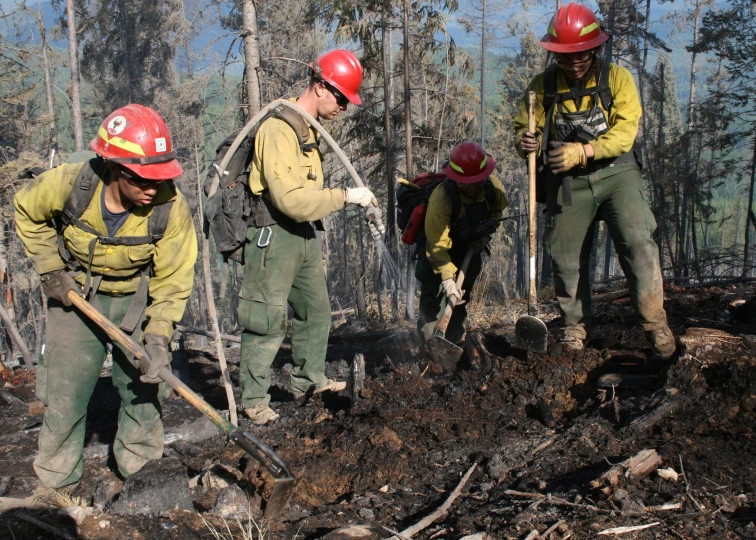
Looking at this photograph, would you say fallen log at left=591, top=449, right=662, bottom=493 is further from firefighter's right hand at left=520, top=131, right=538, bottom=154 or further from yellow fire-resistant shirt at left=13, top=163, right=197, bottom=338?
yellow fire-resistant shirt at left=13, top=163, right=197, bottom=338

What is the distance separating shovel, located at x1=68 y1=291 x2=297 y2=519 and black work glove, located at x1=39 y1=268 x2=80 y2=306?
31 mm

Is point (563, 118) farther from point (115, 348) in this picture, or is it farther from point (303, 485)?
point (115, 348)

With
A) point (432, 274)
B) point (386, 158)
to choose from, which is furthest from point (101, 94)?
point (432, 274)

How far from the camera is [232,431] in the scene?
3.35 meters

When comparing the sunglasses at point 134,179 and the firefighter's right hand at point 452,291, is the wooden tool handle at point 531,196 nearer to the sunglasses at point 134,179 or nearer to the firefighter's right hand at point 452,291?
the firefighter's right hand at point 452,291

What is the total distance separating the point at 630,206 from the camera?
4324mm

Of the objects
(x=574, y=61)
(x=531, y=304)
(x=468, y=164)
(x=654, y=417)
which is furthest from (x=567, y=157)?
(x=654, y=417)

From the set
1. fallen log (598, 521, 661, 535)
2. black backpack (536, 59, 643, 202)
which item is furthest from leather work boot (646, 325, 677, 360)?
fallen log (598, 521, 661, 535)

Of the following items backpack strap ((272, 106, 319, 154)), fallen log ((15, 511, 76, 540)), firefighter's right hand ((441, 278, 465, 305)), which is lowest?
fallen log ((15, 511, 76, 540))

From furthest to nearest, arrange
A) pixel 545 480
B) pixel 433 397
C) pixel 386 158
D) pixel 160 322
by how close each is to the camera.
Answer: pixel 386 158
pixel 433 397
pixel 160 322
pixel 545 480

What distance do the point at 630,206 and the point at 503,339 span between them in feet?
5.83

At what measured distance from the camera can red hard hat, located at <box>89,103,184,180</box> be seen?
320 centimetres

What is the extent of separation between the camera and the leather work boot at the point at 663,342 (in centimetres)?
436

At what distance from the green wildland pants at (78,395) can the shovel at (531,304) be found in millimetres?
2604
